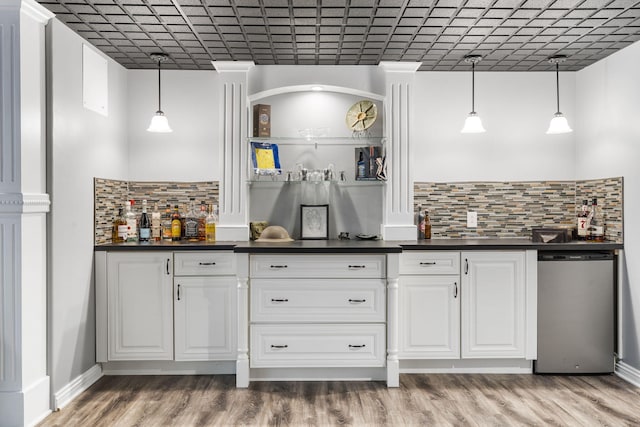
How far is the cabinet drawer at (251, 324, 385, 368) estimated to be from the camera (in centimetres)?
339

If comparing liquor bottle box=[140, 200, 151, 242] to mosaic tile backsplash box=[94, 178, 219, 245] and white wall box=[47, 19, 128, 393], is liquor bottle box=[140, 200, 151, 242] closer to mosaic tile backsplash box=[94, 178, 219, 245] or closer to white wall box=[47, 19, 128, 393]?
mosaic tile backsplash box=[94, 178, 219, 245]

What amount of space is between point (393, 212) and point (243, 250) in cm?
132

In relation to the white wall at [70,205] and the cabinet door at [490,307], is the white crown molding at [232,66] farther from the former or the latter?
the cabinet door at [490,307]

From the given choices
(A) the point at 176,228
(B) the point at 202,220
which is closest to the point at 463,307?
(B) the point at 202,220

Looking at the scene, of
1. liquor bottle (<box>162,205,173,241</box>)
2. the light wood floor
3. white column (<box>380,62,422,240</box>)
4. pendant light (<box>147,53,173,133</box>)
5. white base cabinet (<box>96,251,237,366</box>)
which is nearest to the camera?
the light wood floor

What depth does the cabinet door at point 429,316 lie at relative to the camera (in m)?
3.59

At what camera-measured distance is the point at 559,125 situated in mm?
3844

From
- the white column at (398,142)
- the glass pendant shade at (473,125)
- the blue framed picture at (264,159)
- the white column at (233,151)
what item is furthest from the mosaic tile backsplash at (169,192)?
Result: the glass pendant shade at (473,125)

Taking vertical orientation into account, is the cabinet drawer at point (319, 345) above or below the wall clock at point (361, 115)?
below

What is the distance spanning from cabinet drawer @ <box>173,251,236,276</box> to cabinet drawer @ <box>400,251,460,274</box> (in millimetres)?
1244

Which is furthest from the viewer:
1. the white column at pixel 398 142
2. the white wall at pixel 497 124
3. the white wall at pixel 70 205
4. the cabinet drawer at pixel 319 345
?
the white wall at pixel 497 124

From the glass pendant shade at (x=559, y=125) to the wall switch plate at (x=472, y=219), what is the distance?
87 centimetres

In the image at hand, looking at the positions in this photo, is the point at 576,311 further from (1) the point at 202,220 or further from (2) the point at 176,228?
(2) the point at 176,228

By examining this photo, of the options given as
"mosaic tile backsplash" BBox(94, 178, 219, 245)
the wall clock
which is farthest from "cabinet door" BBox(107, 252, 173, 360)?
the wall clock
